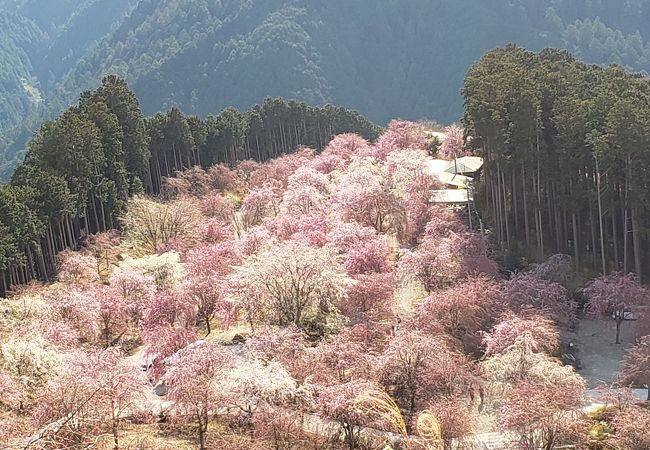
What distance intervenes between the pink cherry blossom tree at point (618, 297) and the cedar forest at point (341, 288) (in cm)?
13

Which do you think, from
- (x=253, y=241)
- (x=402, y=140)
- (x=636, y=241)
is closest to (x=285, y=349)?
(x=253, y=241)

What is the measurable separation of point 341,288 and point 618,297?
43.9 feet

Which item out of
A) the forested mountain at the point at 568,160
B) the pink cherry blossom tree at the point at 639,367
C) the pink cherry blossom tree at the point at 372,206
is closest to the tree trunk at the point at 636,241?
the forested mountain at the point at 568,160

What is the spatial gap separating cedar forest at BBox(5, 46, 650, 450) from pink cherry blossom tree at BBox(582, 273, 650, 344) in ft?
0.42

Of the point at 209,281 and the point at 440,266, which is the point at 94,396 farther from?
the point at 440,266

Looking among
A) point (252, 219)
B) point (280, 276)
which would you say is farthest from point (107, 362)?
point (252, 219)

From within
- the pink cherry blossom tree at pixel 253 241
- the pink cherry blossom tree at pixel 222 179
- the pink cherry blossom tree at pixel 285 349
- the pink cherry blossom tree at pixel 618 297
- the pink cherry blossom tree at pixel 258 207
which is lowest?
the pink cherry blossom tree at pixel 618 297

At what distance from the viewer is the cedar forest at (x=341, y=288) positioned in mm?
21094

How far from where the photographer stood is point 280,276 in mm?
29625

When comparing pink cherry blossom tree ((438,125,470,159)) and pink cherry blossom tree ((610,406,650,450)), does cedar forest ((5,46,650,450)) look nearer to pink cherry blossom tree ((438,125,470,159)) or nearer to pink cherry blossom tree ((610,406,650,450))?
pink cherry blossom tree ((610,406,650,450))

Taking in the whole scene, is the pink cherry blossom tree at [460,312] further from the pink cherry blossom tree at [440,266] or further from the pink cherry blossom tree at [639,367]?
the pink cherry blossom tree at [639,367]

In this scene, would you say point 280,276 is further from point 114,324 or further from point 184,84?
point 184,84

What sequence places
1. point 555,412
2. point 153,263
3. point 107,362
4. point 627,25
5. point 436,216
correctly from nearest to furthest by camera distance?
1. point 555,412
2. point 107,362
3. point 153,263
4. point 436,216
5. point 627,25

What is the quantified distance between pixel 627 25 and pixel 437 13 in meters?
53.7
